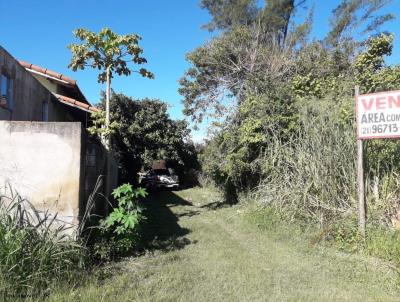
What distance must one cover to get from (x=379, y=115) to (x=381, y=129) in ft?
0.82

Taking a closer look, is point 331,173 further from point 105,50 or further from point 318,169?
point 105,50

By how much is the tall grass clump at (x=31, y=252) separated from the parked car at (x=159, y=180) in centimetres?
1961

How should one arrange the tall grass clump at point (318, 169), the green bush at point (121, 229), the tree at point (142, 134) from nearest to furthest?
the green bush at point (121, 229)
the tall grass clump at point (318, 169)
the tree at point (142, 134)

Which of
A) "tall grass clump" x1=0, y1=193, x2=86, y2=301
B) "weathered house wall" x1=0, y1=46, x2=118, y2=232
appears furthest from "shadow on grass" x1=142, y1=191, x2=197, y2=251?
"tall grass clump" x1=0, y1=193, x2=86, y2=301

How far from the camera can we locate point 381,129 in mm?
7305

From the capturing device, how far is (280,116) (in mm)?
12414

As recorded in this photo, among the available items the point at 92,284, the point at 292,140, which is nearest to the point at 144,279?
the point at 92,284

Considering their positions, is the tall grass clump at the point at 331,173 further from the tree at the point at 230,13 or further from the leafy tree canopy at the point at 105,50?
the tree at the point at 230,13

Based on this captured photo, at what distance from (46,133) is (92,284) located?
2.40m

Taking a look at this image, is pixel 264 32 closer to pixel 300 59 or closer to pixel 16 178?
pixel 300 59

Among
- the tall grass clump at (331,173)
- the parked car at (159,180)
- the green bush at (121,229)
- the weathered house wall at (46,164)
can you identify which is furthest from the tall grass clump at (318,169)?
the parked car at (159,180)

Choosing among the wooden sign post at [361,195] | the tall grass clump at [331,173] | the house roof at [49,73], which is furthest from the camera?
the house roof at [49,73]

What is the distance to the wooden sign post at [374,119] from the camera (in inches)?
281

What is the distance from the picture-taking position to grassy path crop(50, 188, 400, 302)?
5.31m
